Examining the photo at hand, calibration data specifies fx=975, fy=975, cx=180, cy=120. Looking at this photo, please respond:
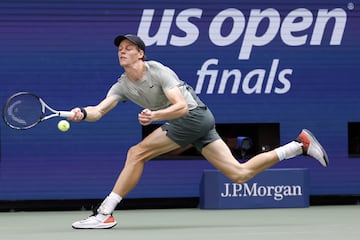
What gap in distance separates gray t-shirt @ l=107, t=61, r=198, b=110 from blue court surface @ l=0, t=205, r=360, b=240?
1.15m

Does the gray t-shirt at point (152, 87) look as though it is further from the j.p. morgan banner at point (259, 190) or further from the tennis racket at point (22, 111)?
the j.p. morgan banner at point (259, 190)

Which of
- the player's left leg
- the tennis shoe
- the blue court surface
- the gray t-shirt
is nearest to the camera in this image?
the blue court surface

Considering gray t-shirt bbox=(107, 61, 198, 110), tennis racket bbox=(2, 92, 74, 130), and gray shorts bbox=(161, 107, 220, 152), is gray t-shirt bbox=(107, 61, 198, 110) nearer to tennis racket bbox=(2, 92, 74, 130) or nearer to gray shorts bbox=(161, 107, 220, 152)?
gray shorts bbox=(161, 107, 220, 152)

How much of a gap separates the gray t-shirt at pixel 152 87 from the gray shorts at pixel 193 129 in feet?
0.35

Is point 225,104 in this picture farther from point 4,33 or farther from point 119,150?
point 4,33

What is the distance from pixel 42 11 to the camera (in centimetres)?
1144

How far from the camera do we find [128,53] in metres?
8.62

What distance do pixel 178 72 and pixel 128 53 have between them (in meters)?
3.16

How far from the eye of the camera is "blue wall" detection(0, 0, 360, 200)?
37.6ft

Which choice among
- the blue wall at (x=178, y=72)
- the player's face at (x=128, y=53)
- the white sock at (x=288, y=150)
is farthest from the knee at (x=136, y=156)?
the blue wall at (x=178, y=72)

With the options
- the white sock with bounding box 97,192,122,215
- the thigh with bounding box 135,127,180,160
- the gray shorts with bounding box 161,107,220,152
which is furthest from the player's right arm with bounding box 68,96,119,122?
the white sock with bounding box 97,192,122,215

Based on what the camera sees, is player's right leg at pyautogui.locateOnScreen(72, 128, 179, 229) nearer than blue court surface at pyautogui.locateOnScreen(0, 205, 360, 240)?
No

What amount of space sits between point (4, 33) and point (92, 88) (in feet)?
3.97

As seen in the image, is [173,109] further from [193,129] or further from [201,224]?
[201,224]
